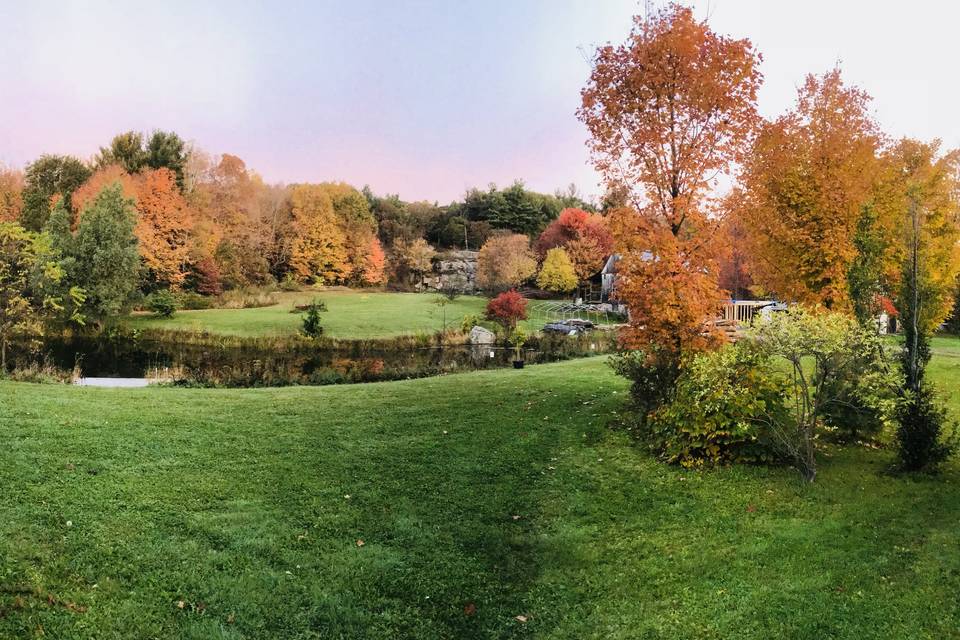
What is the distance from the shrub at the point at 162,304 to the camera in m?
31.4

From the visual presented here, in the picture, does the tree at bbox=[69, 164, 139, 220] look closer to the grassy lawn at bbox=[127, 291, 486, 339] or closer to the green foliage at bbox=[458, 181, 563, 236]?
the grassy lawn at bbox=[127, 291, 486, 339]

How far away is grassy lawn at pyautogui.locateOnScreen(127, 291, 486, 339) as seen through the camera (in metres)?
28.9

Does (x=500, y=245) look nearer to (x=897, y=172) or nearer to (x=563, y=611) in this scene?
(x=897, y=172)

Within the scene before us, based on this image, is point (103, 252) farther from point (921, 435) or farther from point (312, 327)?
point (921, 435)

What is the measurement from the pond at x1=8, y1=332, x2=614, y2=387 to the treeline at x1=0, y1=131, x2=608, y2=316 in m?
5.83

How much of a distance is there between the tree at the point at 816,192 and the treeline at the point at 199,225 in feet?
99.4

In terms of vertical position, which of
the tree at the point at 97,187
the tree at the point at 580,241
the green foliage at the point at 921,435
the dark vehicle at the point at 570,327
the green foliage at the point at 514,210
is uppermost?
the green foliage at the point at 514,210

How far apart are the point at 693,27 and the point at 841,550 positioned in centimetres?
786

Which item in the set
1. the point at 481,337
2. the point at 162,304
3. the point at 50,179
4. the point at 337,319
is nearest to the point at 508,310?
the point at 481,337

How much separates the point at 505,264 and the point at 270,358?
77.2 feet

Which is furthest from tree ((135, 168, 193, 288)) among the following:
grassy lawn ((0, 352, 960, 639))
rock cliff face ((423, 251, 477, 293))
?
grassy lawn ((0, 352, 960, 639))

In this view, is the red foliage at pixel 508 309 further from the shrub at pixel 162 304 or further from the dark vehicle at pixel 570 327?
the shrub at pixel 162 304

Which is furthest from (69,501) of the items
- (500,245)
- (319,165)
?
(319,165)

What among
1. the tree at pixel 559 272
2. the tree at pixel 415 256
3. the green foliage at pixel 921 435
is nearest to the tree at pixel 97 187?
the tree at pixel 415 256
